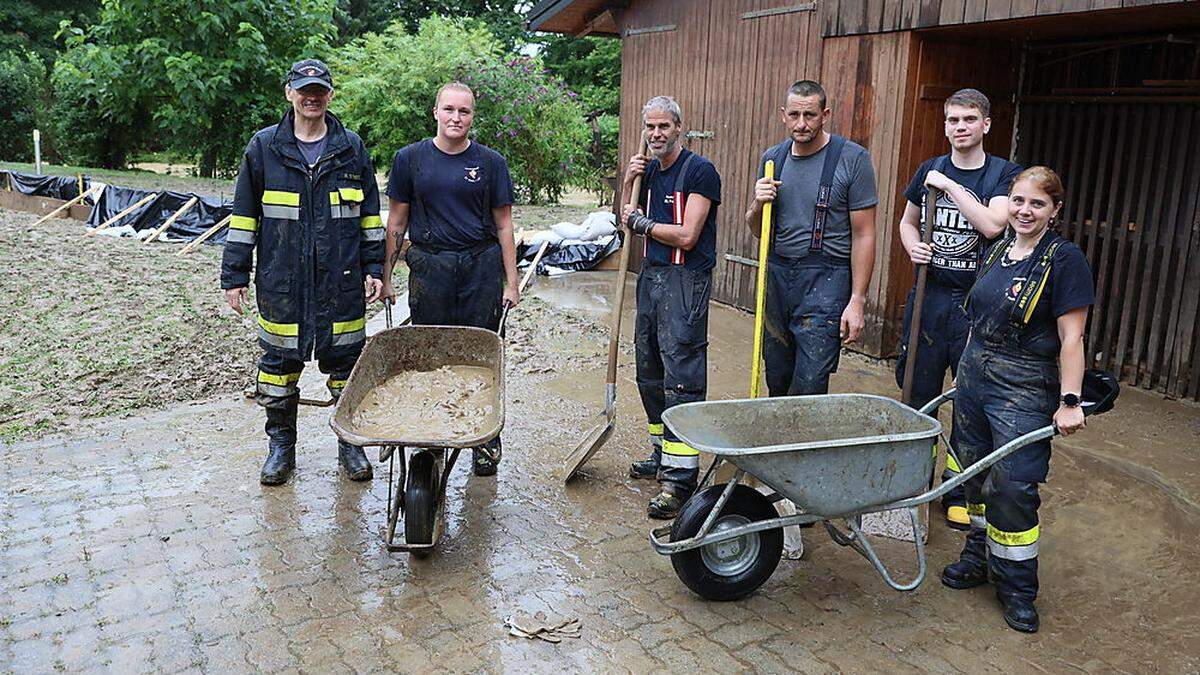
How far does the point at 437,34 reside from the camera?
16375mm

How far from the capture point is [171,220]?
12.4 metres

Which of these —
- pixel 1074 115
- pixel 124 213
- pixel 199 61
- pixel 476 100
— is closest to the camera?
pixel 1074 115

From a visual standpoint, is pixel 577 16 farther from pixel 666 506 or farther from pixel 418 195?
pixel 666 506

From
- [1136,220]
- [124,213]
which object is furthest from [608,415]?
[124,213]

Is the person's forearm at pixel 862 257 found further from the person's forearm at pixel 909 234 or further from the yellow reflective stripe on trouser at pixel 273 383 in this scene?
the yellow reflective stripe on trouser at pixel 273 383

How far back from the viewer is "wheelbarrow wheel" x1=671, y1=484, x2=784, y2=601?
3.30 meters

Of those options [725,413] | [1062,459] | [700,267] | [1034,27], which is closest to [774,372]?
[700,267]

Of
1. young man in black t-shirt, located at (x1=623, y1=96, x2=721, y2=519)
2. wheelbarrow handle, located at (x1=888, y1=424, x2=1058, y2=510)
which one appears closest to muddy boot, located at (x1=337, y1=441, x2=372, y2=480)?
young man in black t-shirt, located at (x1=623, y1=96, x2=721, y2=519)

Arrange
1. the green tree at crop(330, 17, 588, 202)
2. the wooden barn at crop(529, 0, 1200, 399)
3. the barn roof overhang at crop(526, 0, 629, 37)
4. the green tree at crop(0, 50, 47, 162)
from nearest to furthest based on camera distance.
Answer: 1. the wooden barn at crop(529, 0, 1200, 399)
2. the barn roof overhang at crop(526, 0, 629, 37)
3. the green tree at crop(330, 17, 588, 202)
4. the green tree at crop(0, 50, 47, 162)

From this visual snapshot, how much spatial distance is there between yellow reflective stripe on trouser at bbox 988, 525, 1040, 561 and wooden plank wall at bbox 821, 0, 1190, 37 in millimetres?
3006

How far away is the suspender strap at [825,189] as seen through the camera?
3959mm

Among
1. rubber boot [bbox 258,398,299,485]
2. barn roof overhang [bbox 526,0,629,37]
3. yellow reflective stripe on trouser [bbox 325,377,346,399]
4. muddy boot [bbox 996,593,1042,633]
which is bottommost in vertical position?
muddy boot [bbox 996,593,1042,633]

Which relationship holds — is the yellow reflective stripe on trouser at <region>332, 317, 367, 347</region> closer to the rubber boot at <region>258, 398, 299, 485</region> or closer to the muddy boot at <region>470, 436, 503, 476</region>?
the rubber boot at <region>258, 398, 299, 485</region>

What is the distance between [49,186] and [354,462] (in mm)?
13262
